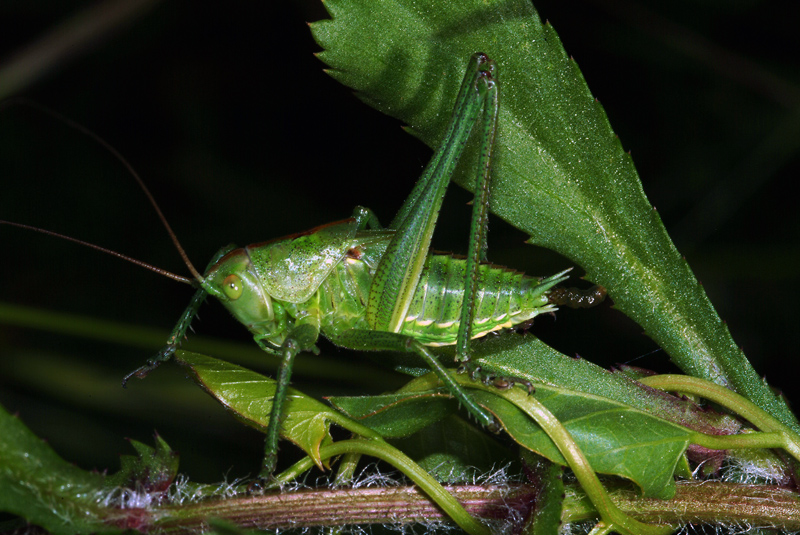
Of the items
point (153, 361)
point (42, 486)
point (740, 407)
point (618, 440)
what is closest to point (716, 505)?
point (740, 407)

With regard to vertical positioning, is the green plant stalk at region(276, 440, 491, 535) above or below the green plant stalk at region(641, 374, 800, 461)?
below

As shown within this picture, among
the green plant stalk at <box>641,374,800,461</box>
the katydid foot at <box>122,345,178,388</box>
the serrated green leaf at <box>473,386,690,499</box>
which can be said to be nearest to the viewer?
the serrated green leaf at <box>473,386,690,499</box>

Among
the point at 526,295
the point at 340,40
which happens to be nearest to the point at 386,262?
the point at 526,295

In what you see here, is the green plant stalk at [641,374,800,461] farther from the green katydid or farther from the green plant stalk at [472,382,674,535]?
the green katydid

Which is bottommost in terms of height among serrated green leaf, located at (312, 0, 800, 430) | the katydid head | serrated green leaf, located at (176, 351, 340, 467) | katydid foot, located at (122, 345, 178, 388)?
katydid foot, located at (122, 345, 178, 388)

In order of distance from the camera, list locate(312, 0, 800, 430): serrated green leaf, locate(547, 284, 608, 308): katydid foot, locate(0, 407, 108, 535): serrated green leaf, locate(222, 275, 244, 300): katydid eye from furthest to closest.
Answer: locate(222, 275, 244, 300): katydid eye
locate(547, 284, 608, 308): katydid foot
locate(312, 0, 800, 430): serrated green leaf
locate(0, 407, 108, 535): serrated green leaf

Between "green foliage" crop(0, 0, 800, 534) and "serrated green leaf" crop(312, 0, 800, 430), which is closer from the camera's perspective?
"green foliage" crop(0, 0, 800, 534)

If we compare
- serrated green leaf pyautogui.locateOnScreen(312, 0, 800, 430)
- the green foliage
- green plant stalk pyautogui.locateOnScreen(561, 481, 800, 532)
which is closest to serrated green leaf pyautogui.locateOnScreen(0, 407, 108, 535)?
the green foliage
